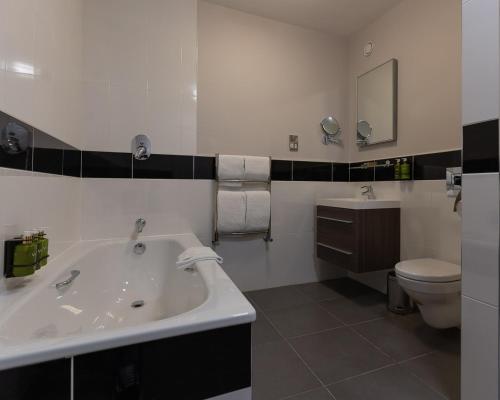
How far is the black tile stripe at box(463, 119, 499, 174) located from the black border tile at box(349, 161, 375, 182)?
142 cm

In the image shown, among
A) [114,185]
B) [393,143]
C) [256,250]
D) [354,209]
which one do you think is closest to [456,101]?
[393,143]

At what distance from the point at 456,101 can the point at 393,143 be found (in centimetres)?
53

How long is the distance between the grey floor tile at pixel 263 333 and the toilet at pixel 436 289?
2.80ft

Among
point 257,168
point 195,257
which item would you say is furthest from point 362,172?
point 195,257

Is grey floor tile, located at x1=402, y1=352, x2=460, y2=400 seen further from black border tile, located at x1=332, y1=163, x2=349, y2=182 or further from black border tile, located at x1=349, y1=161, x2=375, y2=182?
black border tile, located at x1=332, y1=163, x2=349, y2=182

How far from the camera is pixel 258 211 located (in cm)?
219

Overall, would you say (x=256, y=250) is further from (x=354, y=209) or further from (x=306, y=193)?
(x=354, y=209)

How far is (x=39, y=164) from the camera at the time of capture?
121 cm

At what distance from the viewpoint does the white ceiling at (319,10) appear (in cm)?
217

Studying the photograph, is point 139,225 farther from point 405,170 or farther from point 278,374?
point 405,170

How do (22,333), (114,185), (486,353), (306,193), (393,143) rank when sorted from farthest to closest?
(306,193) < (393,143) < (114,185) < (486,353) < (22,333)

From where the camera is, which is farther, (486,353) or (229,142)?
(229,142)

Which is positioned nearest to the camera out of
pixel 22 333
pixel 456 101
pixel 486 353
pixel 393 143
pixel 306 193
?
pixel 22 333

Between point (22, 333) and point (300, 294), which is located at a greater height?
point (22, 333)
